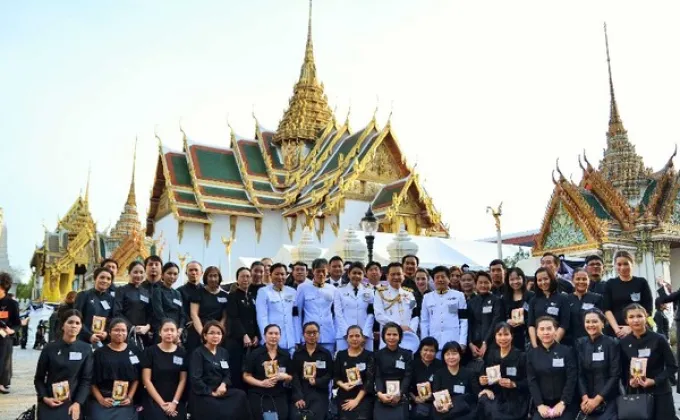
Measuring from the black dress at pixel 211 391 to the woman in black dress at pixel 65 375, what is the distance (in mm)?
854

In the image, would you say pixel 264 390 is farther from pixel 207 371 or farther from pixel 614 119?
pixel 614 119

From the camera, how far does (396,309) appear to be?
671 cm

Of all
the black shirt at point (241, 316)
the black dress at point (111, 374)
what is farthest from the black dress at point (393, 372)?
the black dress at point (111, 374)

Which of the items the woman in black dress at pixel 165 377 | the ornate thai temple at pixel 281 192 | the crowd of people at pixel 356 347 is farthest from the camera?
the ornate thai temple at pixel 281 192

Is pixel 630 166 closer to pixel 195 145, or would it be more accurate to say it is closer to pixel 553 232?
pixel 553 232

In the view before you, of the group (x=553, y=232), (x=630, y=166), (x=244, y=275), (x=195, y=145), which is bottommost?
(x=244, y=275)

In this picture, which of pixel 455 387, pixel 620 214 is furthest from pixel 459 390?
pixel 620 214

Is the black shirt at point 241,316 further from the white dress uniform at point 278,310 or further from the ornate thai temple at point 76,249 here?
the ornate thai temple at point 76,249

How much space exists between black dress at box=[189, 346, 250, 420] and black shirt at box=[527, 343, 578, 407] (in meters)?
2.44

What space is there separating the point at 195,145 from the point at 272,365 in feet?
90.9

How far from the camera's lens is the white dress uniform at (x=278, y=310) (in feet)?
21.5

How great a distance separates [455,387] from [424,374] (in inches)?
12.5

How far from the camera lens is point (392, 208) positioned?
27375 mm

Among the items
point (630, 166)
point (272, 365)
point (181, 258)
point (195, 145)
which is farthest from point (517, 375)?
point (195, 145)
